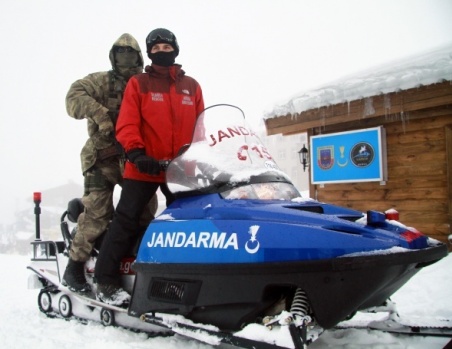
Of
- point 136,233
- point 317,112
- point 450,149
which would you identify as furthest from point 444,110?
point 136,233

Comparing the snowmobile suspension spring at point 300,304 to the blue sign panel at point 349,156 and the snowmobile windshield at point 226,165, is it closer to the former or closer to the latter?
the snowmobile windshield at point 226,165

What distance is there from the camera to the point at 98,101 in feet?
10.6

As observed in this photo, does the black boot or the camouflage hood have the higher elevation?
the camouflage hood

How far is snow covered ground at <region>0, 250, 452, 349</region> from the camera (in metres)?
2.20

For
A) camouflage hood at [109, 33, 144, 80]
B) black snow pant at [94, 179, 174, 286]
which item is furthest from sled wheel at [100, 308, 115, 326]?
camouflage hood at [109, 33, 144, 80]

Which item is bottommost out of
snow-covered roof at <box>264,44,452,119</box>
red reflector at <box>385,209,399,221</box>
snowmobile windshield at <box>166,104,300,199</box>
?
red reflector at <box>385,209,399,221</box>

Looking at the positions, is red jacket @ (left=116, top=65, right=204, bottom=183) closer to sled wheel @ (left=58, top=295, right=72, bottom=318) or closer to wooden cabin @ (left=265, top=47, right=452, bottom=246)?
sled wheel @ (left=58, top=295, right=72, bottom=318)

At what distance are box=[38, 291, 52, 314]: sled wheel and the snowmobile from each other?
44.7 inches

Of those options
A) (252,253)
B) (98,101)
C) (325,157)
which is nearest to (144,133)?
(98,101)

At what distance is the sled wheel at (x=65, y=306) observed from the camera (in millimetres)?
3041

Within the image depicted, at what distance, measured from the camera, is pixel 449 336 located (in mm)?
2119

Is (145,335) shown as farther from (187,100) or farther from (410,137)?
(410,137)

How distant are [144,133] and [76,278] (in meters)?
1.26

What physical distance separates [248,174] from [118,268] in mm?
1210
